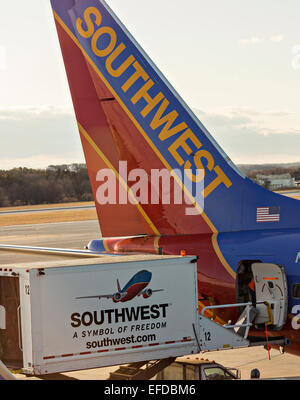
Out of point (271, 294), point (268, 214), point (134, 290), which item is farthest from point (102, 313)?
point (268, 214)

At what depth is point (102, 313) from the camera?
12484mm

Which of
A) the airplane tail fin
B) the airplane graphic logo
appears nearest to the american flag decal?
the airplane tail fin

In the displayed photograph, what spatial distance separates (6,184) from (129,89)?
82768 millimetres

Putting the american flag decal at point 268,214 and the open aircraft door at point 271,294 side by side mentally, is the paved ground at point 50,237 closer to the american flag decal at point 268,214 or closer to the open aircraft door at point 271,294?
the american flag decal at point 268,214

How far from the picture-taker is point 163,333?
13.2 metres

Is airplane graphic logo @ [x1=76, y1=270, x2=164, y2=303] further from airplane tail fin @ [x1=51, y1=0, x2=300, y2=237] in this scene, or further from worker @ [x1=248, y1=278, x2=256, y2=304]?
airplane tail fin @ [x1=51, y1=0, x2=300, y2=237]

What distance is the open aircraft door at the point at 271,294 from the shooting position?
1524 centimetres

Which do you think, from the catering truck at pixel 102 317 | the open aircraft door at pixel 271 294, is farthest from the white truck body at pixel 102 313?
the open aircraft door at pixel 271 294

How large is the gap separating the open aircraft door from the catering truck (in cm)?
156

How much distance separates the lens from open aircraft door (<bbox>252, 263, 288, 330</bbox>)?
1524 cm

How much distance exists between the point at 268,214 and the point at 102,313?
5.53 m

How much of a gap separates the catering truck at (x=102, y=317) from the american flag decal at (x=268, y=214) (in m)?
3.25

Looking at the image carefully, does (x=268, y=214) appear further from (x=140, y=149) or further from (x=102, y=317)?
(x=102, y=317)
